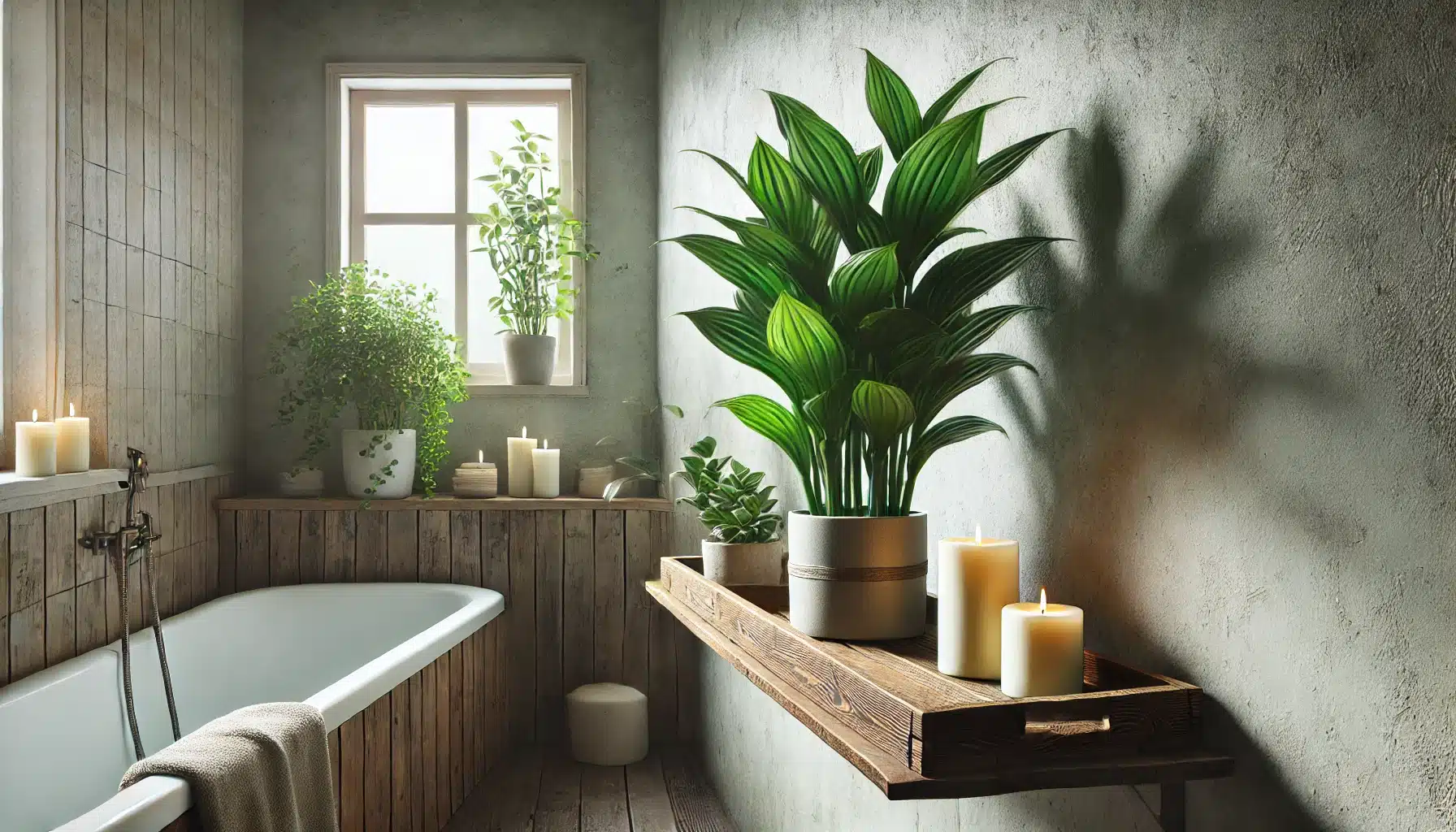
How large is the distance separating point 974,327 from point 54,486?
2.02 m

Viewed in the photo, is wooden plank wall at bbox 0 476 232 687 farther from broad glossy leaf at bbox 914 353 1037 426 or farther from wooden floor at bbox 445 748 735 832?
broad glossy leaf at bbox 914 353 1037 426

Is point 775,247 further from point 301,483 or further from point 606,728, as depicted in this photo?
point 301,483

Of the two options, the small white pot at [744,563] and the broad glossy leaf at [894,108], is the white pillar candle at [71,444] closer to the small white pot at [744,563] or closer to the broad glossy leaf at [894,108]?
the small white pot at [744,563]

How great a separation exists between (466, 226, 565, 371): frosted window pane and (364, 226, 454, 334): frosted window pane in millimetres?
62

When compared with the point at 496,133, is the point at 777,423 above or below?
below

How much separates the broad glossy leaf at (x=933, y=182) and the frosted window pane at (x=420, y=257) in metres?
2.58

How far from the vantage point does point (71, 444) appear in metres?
2.15

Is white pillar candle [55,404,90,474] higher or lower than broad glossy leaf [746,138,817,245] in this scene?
lower

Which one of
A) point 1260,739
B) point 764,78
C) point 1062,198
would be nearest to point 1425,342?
point 1260,739

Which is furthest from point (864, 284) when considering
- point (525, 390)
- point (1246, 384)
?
point (525, 390)

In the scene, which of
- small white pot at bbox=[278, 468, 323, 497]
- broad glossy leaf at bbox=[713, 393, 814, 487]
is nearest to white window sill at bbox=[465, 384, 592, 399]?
small white pot at bbox=[278, 468, 323, 497]

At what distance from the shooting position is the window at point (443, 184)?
3289 mm

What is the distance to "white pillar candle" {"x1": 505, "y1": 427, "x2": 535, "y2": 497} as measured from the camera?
3.05 metres

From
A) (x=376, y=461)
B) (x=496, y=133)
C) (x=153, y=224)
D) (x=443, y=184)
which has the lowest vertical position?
(x=376, y=461)
